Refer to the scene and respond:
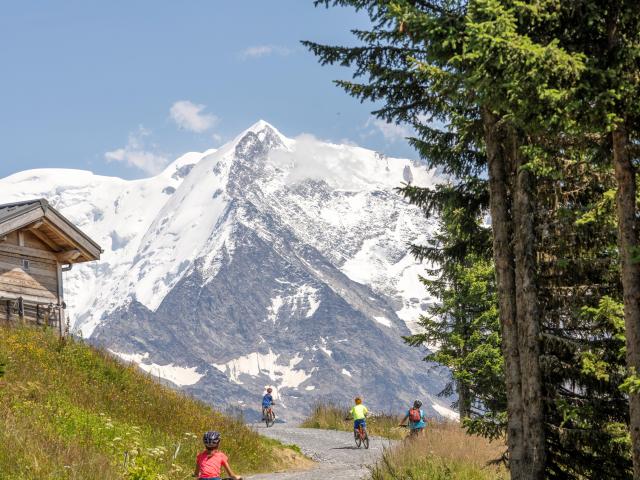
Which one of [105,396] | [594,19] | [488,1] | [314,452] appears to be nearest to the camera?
[488,1]

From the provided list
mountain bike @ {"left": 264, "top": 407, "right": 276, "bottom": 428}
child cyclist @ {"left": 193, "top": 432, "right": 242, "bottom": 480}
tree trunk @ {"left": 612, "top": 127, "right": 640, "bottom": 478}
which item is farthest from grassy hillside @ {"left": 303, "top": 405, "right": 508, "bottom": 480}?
mountain bike @ {"left": 264, "top": 407, "right": 276, "bottom": 428}

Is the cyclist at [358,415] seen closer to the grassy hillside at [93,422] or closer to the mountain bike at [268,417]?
the grassy hillside at [93,422]

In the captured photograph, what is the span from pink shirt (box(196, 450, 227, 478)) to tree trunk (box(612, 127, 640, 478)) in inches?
208

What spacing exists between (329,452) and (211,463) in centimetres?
1712

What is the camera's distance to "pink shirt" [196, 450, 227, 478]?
1180cm

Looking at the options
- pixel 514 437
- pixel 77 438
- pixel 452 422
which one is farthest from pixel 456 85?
pixel 452 422

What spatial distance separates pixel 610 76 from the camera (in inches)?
408

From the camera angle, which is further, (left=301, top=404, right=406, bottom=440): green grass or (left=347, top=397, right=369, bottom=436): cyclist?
(left=301, top=404, right=406, bottom=440): green grass

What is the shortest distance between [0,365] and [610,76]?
8.86 metres

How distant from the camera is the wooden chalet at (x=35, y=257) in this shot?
28375 millimetres

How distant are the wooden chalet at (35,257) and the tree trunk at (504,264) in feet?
56.4

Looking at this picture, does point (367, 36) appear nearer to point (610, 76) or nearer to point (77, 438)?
point (610, 76)

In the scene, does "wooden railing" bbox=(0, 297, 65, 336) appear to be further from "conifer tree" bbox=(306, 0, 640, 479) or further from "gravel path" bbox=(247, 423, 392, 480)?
"conifer tree" bbox=(306, 0, 640, 479)

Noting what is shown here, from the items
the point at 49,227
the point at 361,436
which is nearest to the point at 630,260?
the point at 361,436
